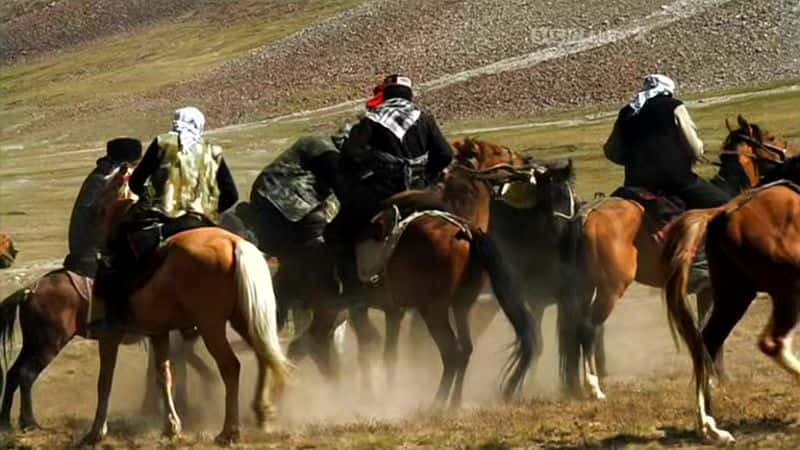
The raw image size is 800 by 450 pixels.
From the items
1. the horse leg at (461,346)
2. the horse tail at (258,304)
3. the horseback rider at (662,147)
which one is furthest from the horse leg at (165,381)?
the horseback rider at (662,147)

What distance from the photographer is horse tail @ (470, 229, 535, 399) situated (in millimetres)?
12805

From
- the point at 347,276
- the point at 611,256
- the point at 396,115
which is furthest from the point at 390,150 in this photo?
the point at 611,256

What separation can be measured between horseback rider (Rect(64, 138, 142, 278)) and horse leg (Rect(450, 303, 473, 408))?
3175mm

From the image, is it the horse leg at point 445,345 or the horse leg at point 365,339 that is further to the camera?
the horse leg at point 365,339

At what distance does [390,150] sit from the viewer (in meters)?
13.6

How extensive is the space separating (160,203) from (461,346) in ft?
8.79

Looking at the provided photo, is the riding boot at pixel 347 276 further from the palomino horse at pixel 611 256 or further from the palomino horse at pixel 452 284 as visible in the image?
the palomino horse at pixel 611 256

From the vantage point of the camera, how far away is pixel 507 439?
11203 mm

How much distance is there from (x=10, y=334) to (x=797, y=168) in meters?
6.92

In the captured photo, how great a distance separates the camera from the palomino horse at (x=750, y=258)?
10.9 m

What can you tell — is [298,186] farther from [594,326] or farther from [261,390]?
[261,390]

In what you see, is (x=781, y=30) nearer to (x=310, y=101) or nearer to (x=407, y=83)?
(x=310, y=101)

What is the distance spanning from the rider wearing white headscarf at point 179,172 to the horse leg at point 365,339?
251 centimetres

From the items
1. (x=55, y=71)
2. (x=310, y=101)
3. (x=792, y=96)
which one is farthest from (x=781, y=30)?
(x=55, y=71)
